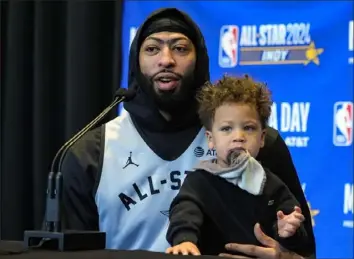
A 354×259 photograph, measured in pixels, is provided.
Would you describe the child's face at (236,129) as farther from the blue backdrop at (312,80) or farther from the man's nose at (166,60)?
the blue backdrop at (312,80)

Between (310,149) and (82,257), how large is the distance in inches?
71.9

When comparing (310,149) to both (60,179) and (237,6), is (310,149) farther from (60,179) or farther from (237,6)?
(60,179)

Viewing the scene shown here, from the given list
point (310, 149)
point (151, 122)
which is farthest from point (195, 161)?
point (310, 149)

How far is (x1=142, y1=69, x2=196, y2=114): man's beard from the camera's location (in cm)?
168

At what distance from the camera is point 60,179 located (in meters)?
1.17

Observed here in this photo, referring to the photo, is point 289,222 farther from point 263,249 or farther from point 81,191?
point 81,191

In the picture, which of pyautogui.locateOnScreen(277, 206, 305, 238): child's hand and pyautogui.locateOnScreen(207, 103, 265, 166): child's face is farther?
pyautogui.locateOnScreen(207, 103, 265, 166): child's face

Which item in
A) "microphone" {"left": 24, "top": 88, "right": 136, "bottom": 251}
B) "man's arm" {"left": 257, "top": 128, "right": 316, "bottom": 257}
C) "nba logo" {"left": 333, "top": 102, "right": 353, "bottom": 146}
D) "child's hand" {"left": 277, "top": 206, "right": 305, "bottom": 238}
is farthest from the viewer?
"nba logo" {"left": 333, "top": 102, "right": 353, "bottom": 146}

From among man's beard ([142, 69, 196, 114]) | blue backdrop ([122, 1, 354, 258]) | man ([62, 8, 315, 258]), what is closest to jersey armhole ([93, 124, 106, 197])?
man ([62, 8, 315, 258])

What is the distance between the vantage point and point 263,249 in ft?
4.45

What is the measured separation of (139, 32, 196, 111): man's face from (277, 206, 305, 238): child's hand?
48 cm

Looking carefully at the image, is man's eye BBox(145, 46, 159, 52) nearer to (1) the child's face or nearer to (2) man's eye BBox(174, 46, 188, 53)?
(2) man's eye BBox(174, 46, 188, 53)

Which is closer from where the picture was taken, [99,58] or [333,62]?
[333,62]

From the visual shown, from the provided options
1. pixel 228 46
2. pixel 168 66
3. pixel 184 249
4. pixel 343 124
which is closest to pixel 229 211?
pixel 184 249
